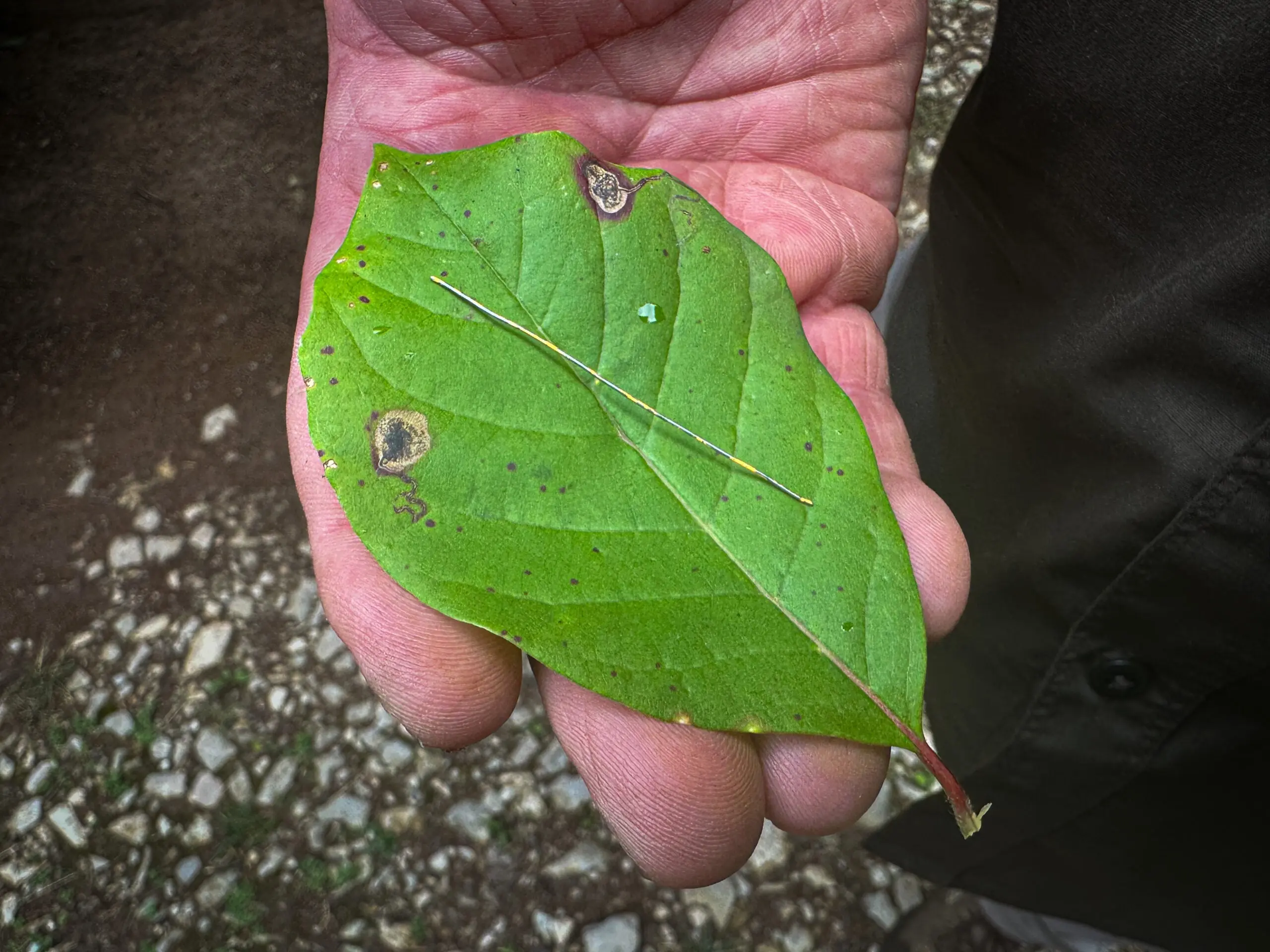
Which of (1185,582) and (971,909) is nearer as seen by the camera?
(1185,582)

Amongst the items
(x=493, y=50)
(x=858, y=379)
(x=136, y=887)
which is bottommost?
(x=136, y=887)

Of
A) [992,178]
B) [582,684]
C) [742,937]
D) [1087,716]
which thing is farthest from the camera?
[742,937]

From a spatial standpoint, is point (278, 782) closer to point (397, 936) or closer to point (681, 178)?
point (397, 936)

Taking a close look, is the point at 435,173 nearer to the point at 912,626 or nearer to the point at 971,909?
the point at 912,626

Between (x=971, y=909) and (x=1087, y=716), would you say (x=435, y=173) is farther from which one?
(x=971, y=909)

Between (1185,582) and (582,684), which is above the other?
(1185,582)

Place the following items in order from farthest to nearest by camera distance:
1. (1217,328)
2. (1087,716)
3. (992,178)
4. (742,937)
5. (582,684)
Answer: (742,937) → (992,178) → (1087,716) → (1217,328) → (582,684)

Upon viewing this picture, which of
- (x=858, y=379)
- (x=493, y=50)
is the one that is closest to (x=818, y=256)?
(x=858, y=379)

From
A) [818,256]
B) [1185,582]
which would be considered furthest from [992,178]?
[1185,582]
